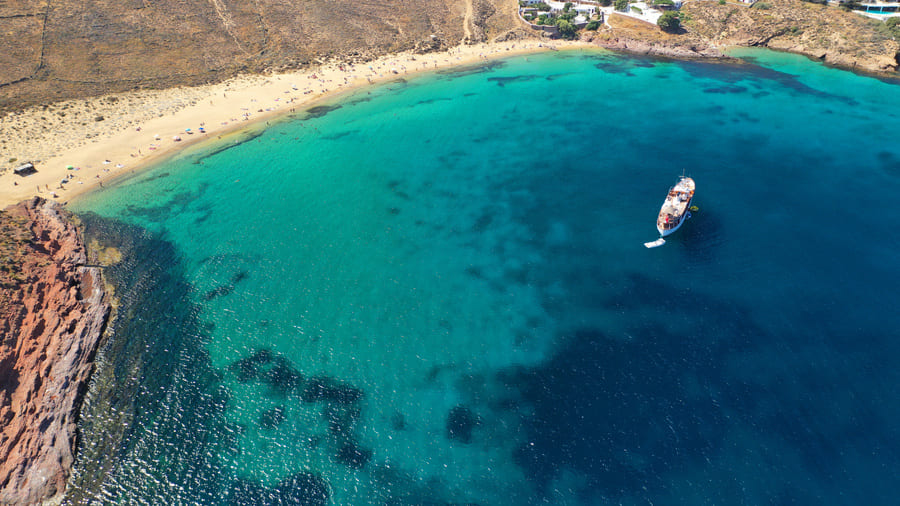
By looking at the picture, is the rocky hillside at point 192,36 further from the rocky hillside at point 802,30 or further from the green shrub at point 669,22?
the rocky hillside at point 802,30

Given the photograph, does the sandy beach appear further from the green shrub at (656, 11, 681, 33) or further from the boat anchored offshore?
the boat anchored offshore

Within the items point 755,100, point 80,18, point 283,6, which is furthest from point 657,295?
point 80,18

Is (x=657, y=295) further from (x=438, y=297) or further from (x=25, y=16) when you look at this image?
(x=25, y=16)

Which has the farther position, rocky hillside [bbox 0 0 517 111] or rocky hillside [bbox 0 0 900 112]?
rocky hillside [bbox 0 0 900 112]

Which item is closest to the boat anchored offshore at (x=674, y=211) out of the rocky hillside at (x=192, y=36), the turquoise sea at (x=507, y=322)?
the turquoise sea at (x=507, y=322)

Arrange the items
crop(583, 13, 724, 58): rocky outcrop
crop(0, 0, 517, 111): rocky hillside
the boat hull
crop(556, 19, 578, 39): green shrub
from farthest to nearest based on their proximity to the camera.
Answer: crop(556, 19, 578, 39): green shrub, crop(583, 13, 724, 58): rocky outcrop, crop(0, 0, 517, 111): rocky hillside, the boat hull

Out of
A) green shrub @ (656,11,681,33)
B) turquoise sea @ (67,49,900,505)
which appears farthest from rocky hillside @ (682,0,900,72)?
turquoise sea @ (67,49,900,505)
